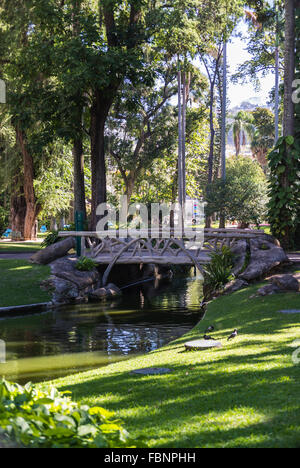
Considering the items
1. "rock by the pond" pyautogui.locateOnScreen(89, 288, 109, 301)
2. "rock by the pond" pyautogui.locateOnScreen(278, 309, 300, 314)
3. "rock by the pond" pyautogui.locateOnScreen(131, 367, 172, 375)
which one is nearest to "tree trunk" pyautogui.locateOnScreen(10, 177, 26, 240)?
"rock by the pond" pyautogui.locateOnScreen(89, 288, 109, 301)

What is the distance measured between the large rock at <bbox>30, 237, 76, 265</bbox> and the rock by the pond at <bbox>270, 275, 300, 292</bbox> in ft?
37.8

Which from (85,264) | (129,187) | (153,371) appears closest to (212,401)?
(153,371)

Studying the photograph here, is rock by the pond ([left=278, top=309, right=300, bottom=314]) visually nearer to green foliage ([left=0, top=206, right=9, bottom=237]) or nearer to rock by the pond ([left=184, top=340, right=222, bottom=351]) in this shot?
rock by the pond ([left=184, top=340, right=222, bottom=351])

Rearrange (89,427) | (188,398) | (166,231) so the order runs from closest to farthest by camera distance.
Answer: (89,427) < (188,398) < (166,231)

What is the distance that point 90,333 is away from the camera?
53.2ft

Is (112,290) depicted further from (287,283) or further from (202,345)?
(202,345)

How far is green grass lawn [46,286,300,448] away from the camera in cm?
531

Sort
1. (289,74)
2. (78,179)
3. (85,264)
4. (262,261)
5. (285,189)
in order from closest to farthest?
1. (262,261)
2. (289,74)
3. (285,189)
4. (85,264)
5. (78,179)

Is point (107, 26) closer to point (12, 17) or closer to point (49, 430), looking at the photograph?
point (12, 17)

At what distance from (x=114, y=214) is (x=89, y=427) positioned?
44773 mm

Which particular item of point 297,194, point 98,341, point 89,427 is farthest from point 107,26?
point 89,427

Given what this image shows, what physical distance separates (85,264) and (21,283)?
124 inches
